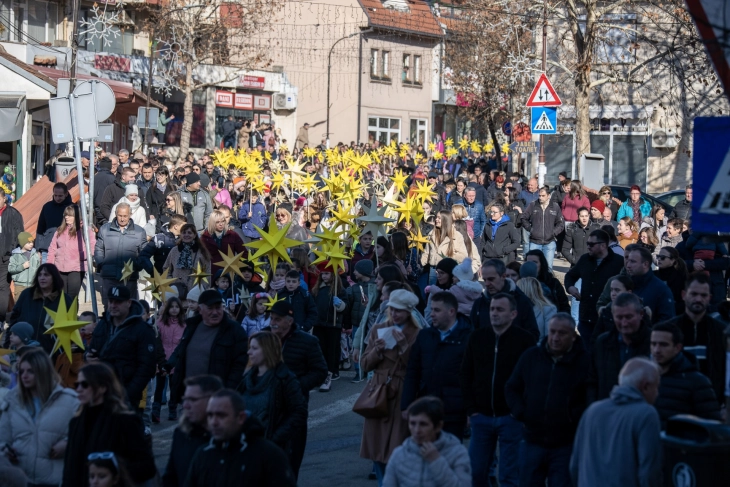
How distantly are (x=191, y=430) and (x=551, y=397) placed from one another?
2222 millimetres

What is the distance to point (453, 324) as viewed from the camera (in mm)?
8438

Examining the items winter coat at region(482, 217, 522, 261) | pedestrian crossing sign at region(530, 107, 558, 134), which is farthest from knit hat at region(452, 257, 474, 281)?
pedestrian crossing sign at region(530, 107, 558, 134)

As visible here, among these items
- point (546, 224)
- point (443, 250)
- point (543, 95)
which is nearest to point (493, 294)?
point (443, 250)

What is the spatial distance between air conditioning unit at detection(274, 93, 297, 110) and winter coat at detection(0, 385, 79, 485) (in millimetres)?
44695

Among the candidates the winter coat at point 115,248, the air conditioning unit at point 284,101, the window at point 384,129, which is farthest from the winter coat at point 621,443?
the window at point 384,129

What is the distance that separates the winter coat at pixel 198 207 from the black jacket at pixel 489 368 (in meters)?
Result: 12.5

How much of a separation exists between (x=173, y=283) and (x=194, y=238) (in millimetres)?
831

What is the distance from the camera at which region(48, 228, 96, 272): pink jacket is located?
15.0 meters

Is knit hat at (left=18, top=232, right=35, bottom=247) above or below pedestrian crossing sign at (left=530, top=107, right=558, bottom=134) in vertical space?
below

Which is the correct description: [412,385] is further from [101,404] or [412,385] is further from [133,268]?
[133,268]

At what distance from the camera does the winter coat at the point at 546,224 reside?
63.4 ft

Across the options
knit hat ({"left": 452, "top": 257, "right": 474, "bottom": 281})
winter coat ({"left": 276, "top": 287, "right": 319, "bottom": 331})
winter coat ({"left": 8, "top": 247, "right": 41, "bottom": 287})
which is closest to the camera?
knit hat ({"left": 452, "top": 257, "right": 474, "bottom": 281})

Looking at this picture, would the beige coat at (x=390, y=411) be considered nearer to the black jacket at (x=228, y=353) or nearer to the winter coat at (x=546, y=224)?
the black jacket at (x=228, y=353)

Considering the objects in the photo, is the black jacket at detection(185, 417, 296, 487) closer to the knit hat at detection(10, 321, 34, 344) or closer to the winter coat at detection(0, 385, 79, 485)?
the winter coat at detection(0, 385, 79, 485)
